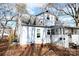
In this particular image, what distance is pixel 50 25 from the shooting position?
5.99ft

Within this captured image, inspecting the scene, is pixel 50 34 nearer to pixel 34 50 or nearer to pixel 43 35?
pixel 43 35

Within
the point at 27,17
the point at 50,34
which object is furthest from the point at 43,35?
the point at 27,17

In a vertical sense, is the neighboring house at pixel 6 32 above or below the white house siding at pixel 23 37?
above

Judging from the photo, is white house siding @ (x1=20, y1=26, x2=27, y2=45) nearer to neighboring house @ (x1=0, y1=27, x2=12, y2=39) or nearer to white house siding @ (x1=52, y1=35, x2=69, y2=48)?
neighboring house @ (x1=0, y1=27, x2=12, y2=39)

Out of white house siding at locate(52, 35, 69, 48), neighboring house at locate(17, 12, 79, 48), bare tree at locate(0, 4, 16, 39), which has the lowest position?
white house siding at locate(52, 35, 69, 48)

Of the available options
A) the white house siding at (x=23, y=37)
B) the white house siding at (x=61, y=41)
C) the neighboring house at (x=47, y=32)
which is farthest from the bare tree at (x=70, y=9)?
the white house siding at (x=23, y=37)

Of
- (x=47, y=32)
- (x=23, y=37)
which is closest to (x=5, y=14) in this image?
(x=23, y=37)

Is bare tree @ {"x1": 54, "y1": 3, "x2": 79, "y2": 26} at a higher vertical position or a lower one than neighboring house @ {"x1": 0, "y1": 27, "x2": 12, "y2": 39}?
higher

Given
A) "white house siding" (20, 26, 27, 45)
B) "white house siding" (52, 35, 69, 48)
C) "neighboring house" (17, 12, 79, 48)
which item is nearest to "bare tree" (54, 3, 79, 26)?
"neighboring house" (17, 12, 79, 48)

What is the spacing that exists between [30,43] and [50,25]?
258 mm

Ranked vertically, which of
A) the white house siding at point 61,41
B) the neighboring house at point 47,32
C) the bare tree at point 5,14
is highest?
the bare tree at point 5,14

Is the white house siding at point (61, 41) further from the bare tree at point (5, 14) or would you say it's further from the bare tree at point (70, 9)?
the bare tree at point (5, 14)

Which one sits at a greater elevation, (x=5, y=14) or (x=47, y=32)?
(x=5, y=14)

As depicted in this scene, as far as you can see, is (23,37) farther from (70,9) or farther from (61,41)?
(70,9)
